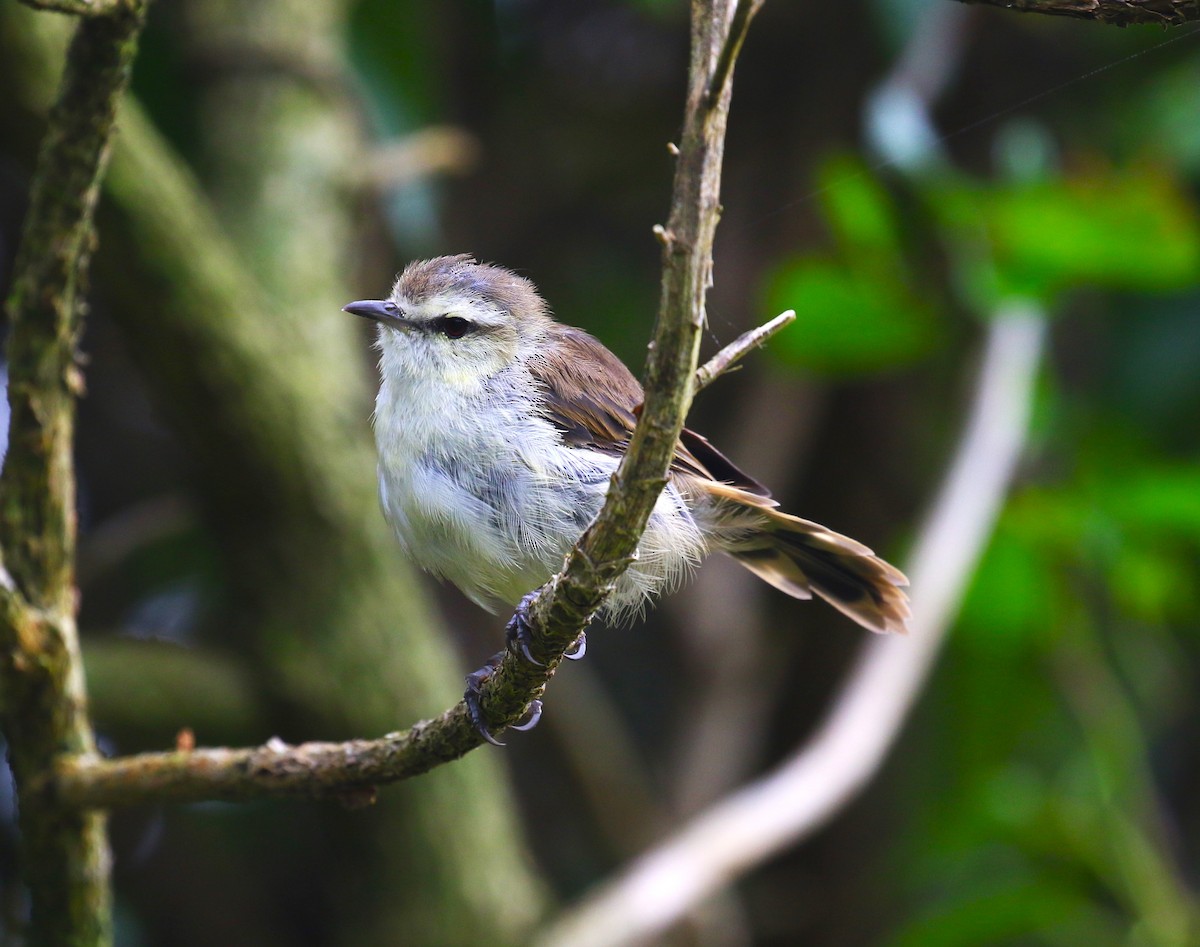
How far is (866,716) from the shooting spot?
3.95 meters

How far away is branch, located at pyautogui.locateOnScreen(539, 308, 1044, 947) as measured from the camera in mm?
3701

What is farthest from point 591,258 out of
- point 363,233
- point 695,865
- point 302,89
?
point 695,865

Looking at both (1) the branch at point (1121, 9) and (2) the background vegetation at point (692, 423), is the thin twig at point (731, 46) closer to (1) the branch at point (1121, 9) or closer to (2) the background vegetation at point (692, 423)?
(1) the branch at point (1121, 9)

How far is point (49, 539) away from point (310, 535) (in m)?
1.57

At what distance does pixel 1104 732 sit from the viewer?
434 centimetres

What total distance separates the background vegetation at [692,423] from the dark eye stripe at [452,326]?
1.17 meters

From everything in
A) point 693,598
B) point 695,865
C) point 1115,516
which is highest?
point 1115,516

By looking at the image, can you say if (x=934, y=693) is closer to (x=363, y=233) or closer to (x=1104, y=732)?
(x=1104, y=732)

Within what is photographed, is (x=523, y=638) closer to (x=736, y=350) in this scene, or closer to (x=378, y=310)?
(x=736, y=350)

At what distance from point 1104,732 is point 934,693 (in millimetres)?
990

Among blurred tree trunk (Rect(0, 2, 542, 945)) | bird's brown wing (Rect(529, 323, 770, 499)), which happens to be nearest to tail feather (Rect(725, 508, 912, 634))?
bird's brown wing (Rect(529, 323, 770, 499))

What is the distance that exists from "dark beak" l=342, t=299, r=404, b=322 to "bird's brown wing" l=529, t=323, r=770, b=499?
37cm

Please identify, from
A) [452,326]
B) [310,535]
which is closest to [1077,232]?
[452,326]

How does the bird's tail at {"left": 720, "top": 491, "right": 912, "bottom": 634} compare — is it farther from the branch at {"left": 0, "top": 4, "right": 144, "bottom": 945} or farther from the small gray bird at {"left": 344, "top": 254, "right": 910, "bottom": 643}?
the branch at {"left": 0, "top": 4, "right": 144, "bottom": 945}
